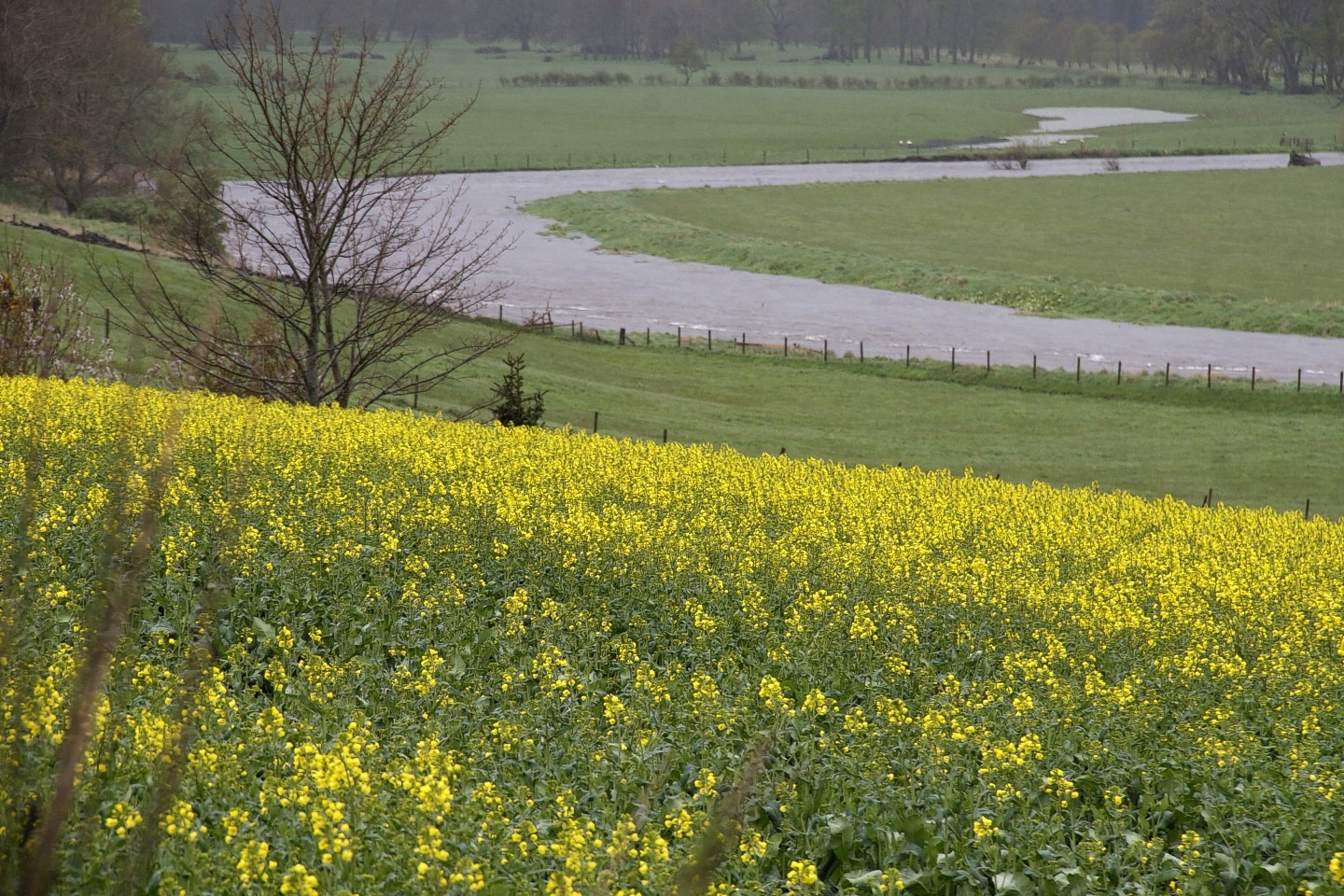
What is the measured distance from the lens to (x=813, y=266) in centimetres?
8212

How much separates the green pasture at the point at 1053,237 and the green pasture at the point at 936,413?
20.2 meters

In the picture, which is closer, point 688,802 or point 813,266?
point 688,802

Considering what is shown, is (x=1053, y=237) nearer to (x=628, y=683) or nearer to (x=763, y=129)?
(x=763, y=129)

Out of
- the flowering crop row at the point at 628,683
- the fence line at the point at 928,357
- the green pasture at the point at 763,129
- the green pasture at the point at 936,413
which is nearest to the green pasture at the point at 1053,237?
the fence line at the point at 928,357

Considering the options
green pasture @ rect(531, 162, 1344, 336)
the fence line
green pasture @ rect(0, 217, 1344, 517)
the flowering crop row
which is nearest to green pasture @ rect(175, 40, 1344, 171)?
green pasture @ rect(531, 162, 1344, 336)

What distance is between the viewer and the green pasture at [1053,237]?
2854 inches

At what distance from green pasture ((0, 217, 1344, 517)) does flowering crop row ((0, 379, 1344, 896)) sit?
19.7 meters

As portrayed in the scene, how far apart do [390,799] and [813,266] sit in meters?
77.5

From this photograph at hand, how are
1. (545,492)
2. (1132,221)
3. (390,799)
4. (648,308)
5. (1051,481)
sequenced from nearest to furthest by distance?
(390,799)
(545,492)
(1051,481)
(648,308)
(1132,221)

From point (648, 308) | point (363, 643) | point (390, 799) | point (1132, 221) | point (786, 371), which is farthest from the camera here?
point (1132, 221)

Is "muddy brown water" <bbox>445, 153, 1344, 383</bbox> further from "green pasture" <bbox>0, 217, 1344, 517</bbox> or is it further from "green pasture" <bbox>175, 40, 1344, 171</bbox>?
"green pasture" <bbox>175, 40, 1344, 171</bbox>

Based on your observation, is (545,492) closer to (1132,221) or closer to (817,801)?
(817,801)

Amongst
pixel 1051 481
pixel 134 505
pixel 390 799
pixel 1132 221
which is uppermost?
pixel 1132 221

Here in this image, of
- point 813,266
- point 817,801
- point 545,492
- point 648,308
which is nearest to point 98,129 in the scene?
point 648,308
